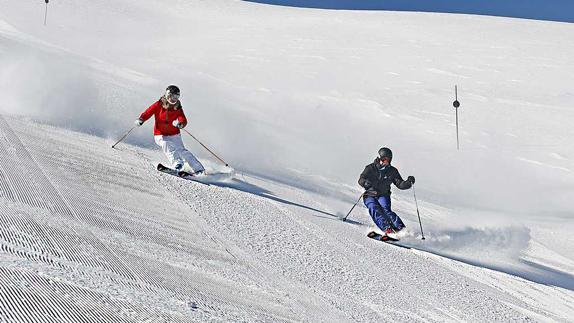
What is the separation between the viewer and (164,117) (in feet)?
30.5

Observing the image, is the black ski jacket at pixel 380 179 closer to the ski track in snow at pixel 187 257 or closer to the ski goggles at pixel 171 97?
the ski track in snow at pixel 187 257

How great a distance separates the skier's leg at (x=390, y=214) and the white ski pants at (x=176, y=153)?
2.59 meters

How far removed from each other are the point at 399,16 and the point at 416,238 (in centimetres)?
3903

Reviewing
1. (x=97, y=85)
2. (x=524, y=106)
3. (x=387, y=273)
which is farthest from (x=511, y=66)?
(x=387, y=273)

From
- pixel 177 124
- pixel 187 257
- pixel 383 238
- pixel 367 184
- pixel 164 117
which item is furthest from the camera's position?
pixel 164 117

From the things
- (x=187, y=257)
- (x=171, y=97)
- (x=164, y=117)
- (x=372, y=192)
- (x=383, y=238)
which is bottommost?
(x=383, y=238)

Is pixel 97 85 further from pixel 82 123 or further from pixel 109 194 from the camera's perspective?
pixel 109 194

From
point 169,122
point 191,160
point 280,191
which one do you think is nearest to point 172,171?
point 191,160

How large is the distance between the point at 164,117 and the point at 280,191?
2.03 meters

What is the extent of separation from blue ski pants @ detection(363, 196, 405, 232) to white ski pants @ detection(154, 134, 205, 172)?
243 centimetres

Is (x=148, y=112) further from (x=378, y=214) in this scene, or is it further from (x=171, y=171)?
(x=378, y=214)

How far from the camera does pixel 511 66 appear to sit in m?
30.3

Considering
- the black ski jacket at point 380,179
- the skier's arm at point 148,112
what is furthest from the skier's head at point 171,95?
the black ski jacket at point 380,179

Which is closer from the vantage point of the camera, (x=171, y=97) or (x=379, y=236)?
(x=379, y=236)
